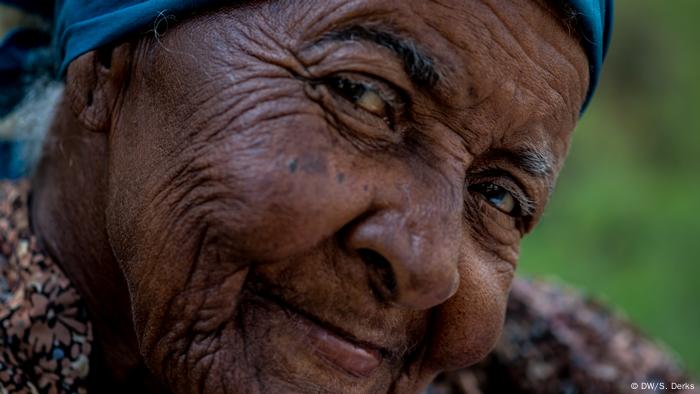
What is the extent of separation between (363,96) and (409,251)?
0.39 meters

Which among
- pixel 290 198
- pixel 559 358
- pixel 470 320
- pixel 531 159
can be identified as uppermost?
pixel 290 198

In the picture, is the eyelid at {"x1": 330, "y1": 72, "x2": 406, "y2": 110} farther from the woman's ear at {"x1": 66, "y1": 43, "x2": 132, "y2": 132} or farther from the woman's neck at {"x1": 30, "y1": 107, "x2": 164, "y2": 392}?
the woman's neck at {"x1": 30, "y1": 107, "x2": 164, "y2": 392}

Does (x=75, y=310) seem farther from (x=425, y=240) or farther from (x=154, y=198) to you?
(x=425, y=240)

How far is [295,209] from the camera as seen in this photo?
5.80 feet

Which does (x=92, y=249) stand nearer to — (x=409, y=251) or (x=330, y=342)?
(x=330, y=342)

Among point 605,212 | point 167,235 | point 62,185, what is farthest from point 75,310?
point 605,212

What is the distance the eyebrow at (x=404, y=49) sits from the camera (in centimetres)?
186

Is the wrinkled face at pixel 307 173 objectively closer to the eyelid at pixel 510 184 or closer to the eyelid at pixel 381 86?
the eyelid at pixel 381 86

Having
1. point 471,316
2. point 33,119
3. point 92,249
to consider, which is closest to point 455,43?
point 471,316

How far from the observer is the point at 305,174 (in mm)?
1769

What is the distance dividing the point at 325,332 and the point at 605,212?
6.11 m

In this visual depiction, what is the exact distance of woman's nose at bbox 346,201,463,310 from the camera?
181 cm

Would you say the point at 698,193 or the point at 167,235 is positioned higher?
the point at 167,235

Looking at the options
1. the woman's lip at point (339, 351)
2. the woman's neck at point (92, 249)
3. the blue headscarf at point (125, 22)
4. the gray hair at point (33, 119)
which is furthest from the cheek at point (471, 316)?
the gray hair at point (33, 119)
